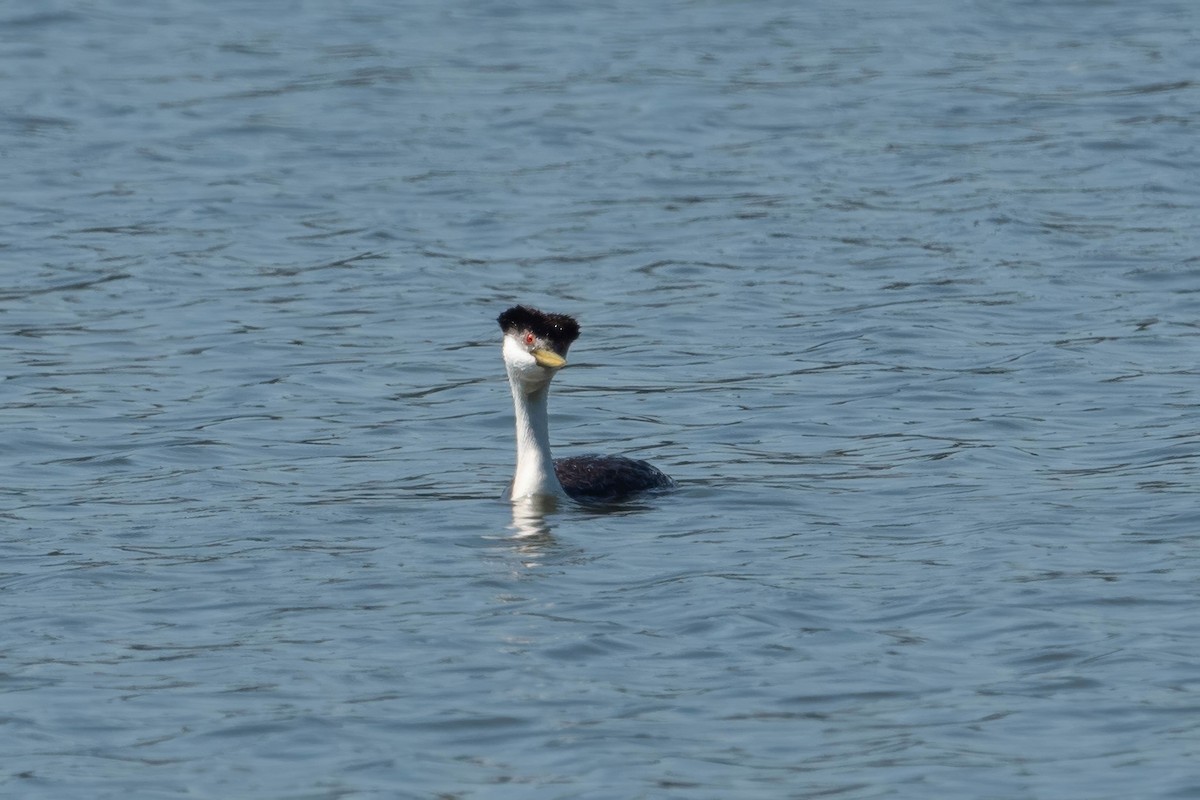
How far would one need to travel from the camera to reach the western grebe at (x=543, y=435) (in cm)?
1354

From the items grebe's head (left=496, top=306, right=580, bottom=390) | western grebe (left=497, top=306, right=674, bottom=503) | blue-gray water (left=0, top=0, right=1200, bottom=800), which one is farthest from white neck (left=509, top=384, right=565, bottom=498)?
blue-gray water (left=0, top=0, right=1200, bottom=800)

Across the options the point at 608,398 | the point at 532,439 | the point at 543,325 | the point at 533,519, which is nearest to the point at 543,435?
the point at 532,439

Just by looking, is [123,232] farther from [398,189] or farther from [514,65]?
[514,65]

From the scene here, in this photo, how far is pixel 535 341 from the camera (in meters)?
13.6

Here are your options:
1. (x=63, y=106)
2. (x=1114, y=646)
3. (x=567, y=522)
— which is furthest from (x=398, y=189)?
(x=1114, y=646)

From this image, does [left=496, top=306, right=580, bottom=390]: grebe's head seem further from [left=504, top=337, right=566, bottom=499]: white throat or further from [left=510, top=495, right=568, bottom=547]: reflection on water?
[left=510, top=495, right=568, bottom=547]: reflection on water

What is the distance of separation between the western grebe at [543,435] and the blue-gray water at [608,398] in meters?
0.29

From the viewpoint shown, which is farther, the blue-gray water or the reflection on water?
the reflection on water

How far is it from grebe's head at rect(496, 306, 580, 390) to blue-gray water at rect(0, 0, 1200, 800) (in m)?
0.92

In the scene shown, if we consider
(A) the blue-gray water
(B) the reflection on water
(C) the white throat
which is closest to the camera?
(A) the blue-gray water

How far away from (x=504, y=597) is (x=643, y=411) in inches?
198

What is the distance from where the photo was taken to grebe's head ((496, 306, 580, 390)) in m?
13.5

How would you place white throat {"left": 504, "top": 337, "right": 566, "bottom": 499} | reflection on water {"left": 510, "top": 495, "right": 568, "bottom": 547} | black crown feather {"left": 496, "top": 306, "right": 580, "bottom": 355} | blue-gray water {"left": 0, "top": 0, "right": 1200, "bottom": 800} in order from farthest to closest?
1. white throat {"left": 504, "top": 337, "right": 566, "bottom": 499}
2. black crown feather {"left": 496, "top": 306, "right": 580, "bottom": 355}
3. reflection on water {"left": 510, "top": 495, "right": 568, "bottom": 547}
4. blue-gray water {"left": 0, "top": 0, "right": 1200, "bottom": 800}

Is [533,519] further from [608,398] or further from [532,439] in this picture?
[608,398]
